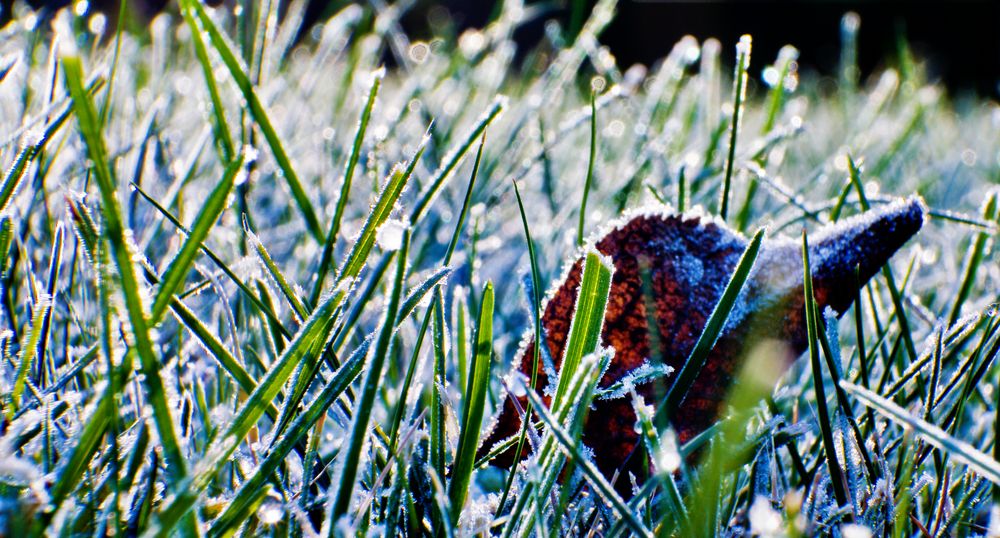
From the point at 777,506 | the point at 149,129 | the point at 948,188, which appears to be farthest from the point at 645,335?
the point at 948,188

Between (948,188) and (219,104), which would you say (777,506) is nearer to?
(219,104)

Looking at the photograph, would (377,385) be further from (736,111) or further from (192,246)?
(736,111)

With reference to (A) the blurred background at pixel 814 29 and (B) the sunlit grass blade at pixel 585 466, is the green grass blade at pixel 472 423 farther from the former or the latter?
(A) the blurred background at pixel 814 29

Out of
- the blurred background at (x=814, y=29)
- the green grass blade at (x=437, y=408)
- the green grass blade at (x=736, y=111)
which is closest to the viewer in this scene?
the green grass blade at (x=437, y=408)

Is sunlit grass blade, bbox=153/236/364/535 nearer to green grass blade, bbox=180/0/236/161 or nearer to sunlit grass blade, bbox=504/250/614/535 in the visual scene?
sunlit grass blade, bbox=504/250/614/535

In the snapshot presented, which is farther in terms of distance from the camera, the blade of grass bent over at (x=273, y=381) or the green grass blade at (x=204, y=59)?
the green grass blade at (x=204, y=59)

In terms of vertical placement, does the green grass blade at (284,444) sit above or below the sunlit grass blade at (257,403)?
below

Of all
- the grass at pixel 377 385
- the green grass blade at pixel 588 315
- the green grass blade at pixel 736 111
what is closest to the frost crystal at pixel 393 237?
the grass at pixel 377 385
